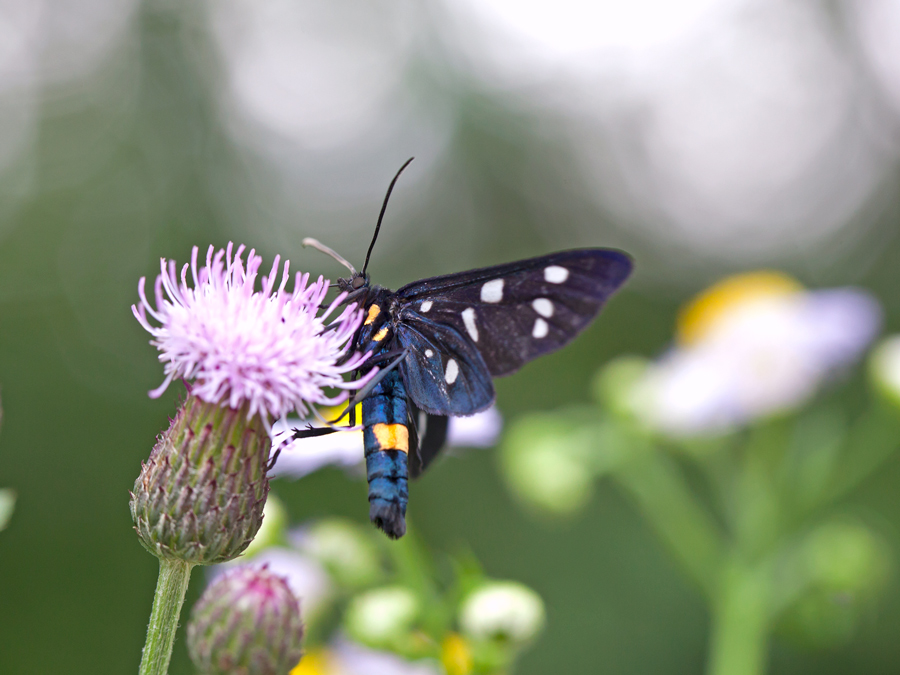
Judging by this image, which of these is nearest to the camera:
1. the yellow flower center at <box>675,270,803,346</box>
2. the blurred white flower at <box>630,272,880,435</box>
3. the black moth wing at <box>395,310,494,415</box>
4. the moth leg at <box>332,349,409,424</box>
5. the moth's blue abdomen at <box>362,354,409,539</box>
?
the moth's blue abdomen at <box>362,354,409,539</box>

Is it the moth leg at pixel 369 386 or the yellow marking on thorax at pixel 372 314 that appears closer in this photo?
the moth leg at pixel 369 386

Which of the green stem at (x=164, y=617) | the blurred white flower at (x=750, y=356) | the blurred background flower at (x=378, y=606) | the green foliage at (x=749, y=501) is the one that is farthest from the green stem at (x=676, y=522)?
the green stem at (x=164, y=617)

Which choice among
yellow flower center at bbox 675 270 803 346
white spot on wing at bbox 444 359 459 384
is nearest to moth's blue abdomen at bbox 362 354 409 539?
white spot on wing at bbox 444 359 459 384

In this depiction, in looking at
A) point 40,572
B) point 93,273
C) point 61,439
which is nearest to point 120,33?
point 93,273

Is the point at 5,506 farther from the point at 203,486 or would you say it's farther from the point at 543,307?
the point at 543,307

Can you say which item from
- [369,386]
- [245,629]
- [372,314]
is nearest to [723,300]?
[372,314]

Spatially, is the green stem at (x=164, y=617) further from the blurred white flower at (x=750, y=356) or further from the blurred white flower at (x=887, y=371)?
the blurred white flower at (x=887, y=371)

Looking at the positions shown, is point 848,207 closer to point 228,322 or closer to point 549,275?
point 549,275

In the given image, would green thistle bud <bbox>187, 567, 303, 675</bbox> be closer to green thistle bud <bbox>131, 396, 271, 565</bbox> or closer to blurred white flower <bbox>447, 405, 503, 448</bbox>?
green thistle bud <bbox>131, 396, 271, 565</bbox>
